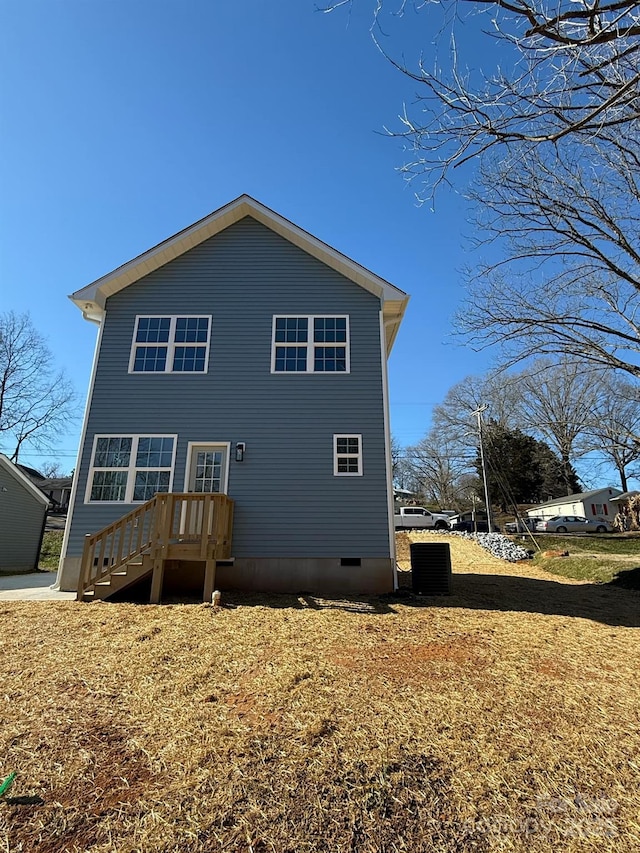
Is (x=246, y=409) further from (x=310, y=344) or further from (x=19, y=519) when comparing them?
(x=19, y=519)

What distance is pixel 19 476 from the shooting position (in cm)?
1672

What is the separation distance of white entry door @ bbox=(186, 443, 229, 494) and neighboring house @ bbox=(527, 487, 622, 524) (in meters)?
32.1

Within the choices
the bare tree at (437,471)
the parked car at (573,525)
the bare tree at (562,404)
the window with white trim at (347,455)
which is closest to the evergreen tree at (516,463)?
the bare tree at (562,404)

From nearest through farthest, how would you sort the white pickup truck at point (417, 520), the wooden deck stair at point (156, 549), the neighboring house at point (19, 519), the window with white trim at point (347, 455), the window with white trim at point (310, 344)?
the wooden deck stair at point (156, 549)
the window with white trim at point (347, 455)
the window with white trim at point (310, 344)
the neighboring house at point (19, 519)
the white pickup truck at point (417, 520)

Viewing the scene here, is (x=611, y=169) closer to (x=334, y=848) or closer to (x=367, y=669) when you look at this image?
(x=367, y=669)

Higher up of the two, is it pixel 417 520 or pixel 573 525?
pixel 417 520

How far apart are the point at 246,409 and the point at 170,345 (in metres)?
2.46

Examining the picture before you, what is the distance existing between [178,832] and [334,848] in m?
0.83

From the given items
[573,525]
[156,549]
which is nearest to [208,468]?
[156,549]

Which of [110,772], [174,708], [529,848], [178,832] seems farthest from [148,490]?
[529,848]

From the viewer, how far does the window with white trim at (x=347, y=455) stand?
9.44 metres

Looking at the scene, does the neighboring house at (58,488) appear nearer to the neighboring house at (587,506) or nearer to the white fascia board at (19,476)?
the white fascia board at (19,476)

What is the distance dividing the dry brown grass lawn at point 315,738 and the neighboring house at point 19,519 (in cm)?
1193

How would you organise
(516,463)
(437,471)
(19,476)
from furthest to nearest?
(437,471)
(516,463)
(19,476)
